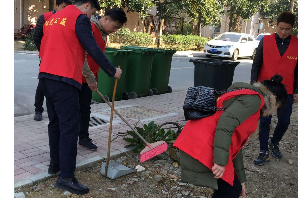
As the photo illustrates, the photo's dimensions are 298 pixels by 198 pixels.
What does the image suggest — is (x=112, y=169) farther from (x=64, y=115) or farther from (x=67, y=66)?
(x=67, y=66)

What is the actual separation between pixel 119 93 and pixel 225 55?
580 inches

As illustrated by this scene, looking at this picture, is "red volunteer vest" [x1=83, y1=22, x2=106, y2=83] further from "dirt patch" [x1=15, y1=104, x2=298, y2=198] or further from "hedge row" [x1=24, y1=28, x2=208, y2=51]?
"hedge row" [x1=24, y1=28, x2=208, y2=51]

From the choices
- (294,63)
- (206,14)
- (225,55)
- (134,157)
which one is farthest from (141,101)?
(206,14)

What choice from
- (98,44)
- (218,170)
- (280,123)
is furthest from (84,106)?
(280,123)

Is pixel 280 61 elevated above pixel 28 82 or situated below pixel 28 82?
above

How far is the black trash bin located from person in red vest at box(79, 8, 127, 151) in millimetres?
2684

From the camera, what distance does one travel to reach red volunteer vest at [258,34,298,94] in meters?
4.30

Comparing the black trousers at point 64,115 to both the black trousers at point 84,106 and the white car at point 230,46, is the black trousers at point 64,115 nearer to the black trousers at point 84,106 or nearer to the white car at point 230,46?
the black trousers at point 84,106

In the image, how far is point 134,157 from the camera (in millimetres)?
4406

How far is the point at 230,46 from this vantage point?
21.2 meters

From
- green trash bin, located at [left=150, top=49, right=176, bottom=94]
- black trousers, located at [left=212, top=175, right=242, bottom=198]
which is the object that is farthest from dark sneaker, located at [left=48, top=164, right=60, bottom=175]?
green trash bin, located at [left=150, top=49, right=176, bottom=94]

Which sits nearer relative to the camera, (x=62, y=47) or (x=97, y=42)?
(x=62, y=47)

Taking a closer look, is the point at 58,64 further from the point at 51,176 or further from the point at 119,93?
the point at 119,93

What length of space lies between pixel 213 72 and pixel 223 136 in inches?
167
